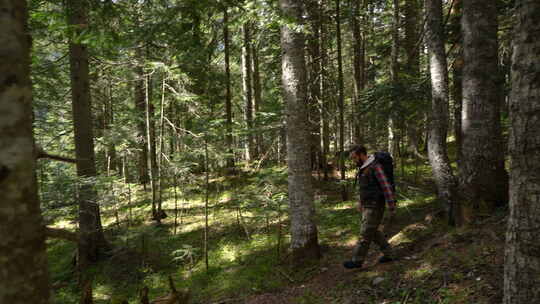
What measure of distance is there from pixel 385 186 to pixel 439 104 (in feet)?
10.6

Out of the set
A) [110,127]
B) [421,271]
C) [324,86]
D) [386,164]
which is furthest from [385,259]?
[110,127]

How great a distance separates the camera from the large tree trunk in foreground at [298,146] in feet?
23.1

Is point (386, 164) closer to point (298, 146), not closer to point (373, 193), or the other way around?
point (373, 193)

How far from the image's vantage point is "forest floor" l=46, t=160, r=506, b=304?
477cm

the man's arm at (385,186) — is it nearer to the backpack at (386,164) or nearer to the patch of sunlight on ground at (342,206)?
the backpack at (386,164)

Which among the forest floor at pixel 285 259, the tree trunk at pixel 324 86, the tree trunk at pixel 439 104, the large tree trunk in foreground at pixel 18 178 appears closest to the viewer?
the large tree trunk in foreground at pixel 18 178

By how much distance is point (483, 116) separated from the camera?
5.79 meters

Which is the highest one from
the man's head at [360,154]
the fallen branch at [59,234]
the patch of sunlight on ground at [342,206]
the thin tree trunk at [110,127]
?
the thin tree trunk at [110,127]

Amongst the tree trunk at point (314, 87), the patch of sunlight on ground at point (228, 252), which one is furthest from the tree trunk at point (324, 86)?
the patch of sunlight on ground at point (228, 252)

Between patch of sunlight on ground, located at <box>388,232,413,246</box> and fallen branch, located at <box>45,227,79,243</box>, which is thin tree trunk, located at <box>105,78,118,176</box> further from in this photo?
fallen branch, located at <box>45,227,79,243</box>

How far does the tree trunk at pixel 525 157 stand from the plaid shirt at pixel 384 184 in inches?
113

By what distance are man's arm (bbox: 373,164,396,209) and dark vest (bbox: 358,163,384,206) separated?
11 centimetres

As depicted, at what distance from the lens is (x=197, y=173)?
21.8 m

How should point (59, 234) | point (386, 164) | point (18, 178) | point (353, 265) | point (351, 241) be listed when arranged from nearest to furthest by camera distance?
point (18, 178) < point (59, 234) < point (386, 164) < point (353, 265) < point (351, 241)
